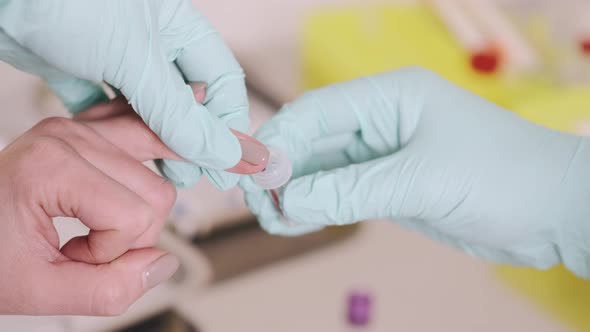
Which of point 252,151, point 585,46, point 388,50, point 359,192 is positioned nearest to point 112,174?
point 252,151

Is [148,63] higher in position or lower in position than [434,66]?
higher

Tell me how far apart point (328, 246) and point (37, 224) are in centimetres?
85

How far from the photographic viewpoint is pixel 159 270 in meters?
0.72

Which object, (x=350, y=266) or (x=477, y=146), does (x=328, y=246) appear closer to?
(x=350, y=266)

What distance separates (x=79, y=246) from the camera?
699 mm

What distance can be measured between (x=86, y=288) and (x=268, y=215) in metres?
0.35

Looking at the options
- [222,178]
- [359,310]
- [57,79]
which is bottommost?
[359,310]

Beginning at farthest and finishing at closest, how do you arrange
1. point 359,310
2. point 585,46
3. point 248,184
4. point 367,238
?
point 585,46 < point 367,238 < point 359,310 < point 248,184

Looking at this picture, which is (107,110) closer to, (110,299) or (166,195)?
(166,195)

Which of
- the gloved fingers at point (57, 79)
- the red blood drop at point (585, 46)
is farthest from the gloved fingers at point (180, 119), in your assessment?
the red blood drop at point (585, 46)

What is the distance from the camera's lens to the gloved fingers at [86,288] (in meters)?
0.66

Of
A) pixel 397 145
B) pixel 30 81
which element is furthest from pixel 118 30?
pixel 30 81

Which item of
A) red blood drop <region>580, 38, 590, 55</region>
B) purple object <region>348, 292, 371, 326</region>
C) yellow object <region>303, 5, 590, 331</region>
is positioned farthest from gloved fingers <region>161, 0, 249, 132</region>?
red blood drop <region>580, 38, 590, 55</region>

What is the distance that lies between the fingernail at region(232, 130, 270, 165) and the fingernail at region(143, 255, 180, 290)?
0.52 feet
